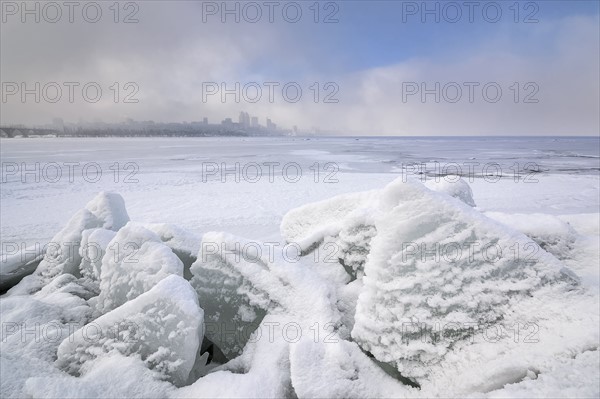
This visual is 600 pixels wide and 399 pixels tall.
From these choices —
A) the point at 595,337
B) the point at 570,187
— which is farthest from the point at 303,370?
the point at 570,187

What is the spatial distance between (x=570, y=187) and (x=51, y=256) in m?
17.2

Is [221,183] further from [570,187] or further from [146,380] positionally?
[570,187]

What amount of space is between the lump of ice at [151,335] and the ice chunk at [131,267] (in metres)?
0.44

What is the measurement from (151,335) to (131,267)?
806mm

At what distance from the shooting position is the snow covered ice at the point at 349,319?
2137 millimetres

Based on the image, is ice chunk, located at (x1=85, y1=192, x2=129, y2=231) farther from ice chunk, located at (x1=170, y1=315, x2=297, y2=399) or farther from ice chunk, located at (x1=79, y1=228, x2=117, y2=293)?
ice chunk, located at (x1=170, y1=315, x2=297, y2=399)

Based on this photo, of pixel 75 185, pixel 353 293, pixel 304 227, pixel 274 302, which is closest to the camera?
pixel 274 302

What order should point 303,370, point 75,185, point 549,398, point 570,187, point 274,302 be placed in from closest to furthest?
point 549,398
point 303,370
point 274,302
point 570,187
point 75,185

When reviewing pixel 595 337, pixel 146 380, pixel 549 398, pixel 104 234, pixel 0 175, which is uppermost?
pixel 0 175

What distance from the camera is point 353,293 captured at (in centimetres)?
321

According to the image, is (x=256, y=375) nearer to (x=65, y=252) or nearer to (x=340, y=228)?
(x=340, y=228)

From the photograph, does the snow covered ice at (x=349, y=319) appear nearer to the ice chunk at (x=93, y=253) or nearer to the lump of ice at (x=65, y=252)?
the ice chunk at (x=93, y=253)

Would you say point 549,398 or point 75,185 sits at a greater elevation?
point 75,185

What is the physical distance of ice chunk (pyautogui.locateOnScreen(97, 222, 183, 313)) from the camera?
10.1 feet
